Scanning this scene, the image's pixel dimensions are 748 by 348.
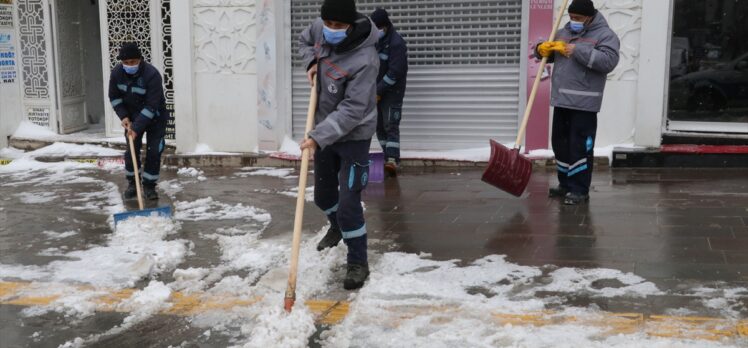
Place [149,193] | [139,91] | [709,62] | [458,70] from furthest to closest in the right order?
1. [458,70]
2. [709,62]
3. [149,193]
4. [139,91]

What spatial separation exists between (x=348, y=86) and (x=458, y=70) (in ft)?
17.8

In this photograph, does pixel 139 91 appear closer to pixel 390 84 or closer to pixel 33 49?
pixel 390 84

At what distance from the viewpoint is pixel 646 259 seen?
555 centimetres

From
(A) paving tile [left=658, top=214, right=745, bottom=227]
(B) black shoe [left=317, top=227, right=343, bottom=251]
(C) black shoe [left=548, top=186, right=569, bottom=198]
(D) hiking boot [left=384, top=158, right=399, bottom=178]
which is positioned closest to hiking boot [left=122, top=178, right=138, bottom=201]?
(D) hiking boot [left=384, top=158, right=399, bottom=178]

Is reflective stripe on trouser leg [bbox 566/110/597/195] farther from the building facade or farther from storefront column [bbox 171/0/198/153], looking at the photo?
storefront column [bbox 171/0/198/153]

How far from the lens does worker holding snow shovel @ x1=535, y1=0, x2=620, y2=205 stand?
7.08m

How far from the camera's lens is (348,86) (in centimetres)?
500

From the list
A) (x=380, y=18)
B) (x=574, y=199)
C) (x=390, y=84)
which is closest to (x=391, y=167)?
(x=390, y=84)

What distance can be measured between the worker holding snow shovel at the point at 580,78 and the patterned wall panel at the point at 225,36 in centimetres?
439

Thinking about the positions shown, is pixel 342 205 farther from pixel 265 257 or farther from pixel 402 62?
pixel 402 62

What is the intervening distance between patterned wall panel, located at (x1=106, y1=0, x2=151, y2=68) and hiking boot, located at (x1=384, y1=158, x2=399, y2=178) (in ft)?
13.1

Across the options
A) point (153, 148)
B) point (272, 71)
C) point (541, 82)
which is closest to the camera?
point (153, 148)

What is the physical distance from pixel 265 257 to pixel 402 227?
1400mm

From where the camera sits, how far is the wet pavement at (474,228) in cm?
470
